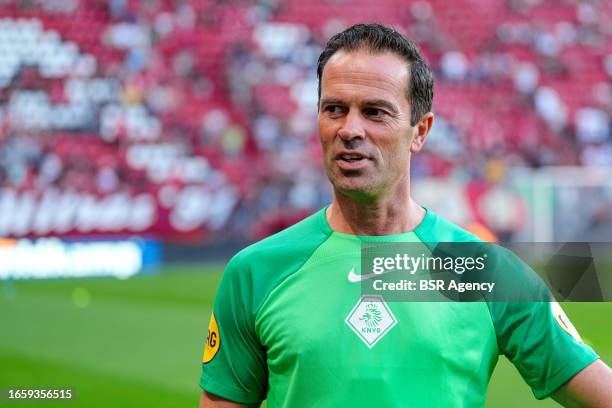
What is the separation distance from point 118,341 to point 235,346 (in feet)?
28.7

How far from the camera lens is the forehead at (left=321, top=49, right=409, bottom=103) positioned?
286 centimetres

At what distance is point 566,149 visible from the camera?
26.9 meters

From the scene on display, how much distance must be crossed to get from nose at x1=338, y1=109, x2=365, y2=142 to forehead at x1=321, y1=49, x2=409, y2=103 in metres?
0.05

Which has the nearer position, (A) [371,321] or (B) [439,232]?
(A) [371,321]

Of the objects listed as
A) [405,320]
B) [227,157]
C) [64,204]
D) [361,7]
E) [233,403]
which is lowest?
[233,403]

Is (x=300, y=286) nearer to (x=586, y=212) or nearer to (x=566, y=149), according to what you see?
(x=586, y=212)

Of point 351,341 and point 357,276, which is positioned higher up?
point 357,276

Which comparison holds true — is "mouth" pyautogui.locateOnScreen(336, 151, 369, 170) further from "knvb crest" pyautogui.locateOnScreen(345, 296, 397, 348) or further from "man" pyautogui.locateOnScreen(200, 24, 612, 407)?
"knvb crest" pyautogui.locateOnScreen(345, 296, 397, 348)

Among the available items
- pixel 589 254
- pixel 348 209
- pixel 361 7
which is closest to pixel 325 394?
pixel 348 209

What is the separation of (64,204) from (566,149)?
42.5 feet

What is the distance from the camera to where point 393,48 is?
2.93m

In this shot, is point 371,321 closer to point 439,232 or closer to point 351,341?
point 351,341

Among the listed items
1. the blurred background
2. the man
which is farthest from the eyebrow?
the blurred background

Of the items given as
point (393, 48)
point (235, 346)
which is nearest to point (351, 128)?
point (393, 48)
